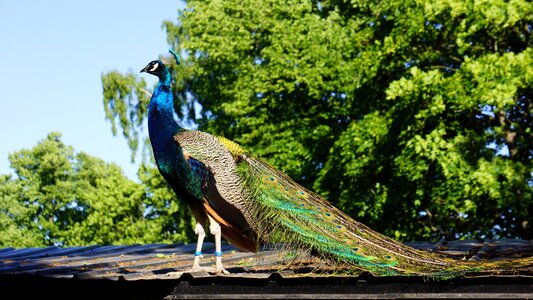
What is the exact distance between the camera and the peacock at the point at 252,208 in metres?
6.57

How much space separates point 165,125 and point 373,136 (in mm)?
11635

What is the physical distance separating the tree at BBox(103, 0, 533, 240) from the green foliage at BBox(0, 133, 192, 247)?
935 cm

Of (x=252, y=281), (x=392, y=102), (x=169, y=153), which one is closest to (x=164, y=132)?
(x=169, y=153)

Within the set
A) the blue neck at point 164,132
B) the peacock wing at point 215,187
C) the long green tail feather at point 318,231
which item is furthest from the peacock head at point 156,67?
the long green tail feather at point 318,231

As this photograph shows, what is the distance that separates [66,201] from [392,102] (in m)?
23.6

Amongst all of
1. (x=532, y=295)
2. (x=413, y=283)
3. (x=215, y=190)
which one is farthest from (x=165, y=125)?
(x=532, y=295)

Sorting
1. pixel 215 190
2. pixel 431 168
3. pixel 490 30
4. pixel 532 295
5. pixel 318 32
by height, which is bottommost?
pixel 532 295

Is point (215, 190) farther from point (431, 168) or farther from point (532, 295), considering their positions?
point (431, 168)

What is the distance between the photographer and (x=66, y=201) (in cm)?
3875

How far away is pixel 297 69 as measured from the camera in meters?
21.7

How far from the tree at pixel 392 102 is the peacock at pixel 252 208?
9505 mm

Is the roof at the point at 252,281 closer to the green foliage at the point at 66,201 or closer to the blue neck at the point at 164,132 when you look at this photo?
the blue neck at the point at 164,132

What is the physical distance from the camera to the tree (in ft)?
53.9

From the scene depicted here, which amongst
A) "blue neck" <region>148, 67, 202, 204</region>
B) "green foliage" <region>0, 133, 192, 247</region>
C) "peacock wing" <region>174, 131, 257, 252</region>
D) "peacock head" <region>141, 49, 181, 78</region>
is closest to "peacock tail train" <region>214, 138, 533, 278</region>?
"peacock wing" <region>174, 131, 257, 252</region>
